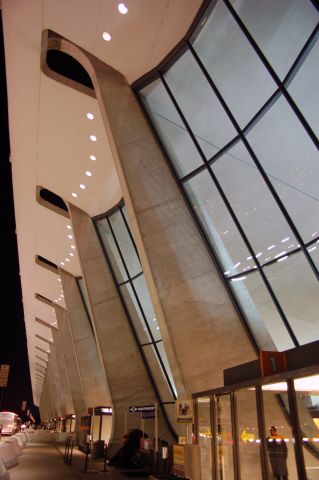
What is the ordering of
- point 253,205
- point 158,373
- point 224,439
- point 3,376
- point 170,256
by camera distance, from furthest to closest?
point 3,376, point 158,373, point 170,256, point 253,205, point 224,439

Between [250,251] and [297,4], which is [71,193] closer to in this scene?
[250,251]

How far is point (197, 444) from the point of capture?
9.26 metres

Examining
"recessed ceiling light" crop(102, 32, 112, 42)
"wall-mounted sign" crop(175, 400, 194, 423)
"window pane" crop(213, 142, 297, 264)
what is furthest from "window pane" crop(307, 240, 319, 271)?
"recessed ceiling light" crop(102, 32, 112, 42)

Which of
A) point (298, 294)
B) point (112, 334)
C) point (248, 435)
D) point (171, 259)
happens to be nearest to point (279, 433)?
point (248, 435)

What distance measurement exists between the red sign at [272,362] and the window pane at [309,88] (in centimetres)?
489

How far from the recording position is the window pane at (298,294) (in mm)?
10227

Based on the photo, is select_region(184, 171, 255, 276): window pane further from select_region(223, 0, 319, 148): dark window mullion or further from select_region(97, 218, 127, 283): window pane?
select_region(97, 218, 127, 283): window pane

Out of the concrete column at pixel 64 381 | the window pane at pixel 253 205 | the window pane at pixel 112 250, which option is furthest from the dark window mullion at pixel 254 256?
the concrete column at pixel 64 381

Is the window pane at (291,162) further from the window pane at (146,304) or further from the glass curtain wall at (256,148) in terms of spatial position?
the window pane at (146,304)

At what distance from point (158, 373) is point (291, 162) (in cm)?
1373

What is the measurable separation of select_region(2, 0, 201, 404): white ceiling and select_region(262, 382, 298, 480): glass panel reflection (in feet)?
34.5

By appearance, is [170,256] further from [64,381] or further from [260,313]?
[64,381]

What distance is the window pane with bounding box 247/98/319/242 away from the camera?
9414 millimetres

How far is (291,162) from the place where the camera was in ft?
32.1
